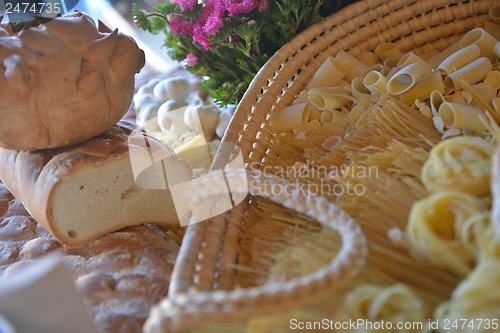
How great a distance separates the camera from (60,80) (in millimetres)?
832

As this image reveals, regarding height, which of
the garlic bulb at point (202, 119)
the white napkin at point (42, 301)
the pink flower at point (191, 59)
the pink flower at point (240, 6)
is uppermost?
the pink flower at point (240, 6)

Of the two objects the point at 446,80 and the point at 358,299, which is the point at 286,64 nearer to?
the point at 446,80

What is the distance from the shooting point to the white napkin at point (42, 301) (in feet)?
1.70

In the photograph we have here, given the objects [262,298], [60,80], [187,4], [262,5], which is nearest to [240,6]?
[262,5]

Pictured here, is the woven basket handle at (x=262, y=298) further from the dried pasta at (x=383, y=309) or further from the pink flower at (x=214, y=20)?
the pink flower at (x=214, y=20)

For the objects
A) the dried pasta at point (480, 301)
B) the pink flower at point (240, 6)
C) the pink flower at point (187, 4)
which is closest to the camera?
the dried pasta at point (480, 301)

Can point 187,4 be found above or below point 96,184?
above

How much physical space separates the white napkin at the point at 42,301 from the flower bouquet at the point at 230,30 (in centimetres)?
81

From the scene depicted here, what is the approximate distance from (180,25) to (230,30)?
197mm

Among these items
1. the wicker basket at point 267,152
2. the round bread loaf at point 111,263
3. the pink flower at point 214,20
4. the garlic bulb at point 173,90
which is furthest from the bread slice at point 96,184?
the garlic bulb at point 173,90

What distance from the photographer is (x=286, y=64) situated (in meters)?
1.13

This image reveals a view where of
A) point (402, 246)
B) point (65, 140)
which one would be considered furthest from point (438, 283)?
point (65, 140)

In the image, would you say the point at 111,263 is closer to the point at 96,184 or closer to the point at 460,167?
the point at 96,184

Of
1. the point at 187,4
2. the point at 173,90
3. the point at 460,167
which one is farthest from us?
the point at 173,90
